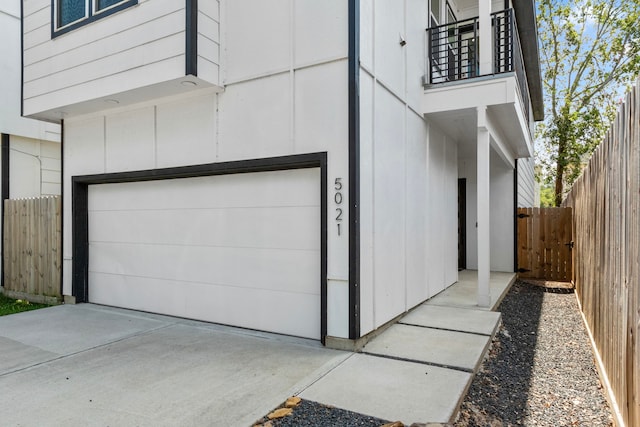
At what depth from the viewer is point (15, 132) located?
784 cm

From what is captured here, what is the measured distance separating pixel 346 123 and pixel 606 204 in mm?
2396

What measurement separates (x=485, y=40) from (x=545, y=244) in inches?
222

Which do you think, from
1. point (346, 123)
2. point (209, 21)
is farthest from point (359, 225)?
point (209, 21)

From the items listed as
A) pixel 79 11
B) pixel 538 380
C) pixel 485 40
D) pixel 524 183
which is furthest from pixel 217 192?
pixel 524 183

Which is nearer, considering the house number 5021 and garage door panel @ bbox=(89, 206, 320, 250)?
→ the house number 5021

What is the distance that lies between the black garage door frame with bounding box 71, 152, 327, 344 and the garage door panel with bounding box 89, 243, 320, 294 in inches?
8.2

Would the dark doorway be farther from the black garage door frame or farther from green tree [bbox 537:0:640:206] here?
green tree [bbox 537:0:640:206]

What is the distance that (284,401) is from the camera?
117 inches

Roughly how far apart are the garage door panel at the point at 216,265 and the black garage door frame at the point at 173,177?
0.68ft

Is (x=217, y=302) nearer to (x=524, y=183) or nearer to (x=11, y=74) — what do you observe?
(x=11, y=74)

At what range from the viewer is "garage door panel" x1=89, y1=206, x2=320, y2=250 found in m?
4.54

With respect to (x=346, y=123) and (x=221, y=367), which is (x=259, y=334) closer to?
(x=221, y=367)

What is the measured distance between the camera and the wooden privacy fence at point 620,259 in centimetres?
229

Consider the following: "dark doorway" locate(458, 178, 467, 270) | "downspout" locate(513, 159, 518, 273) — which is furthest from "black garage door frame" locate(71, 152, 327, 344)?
"downspout" locate(513, 159, 518, 273)
